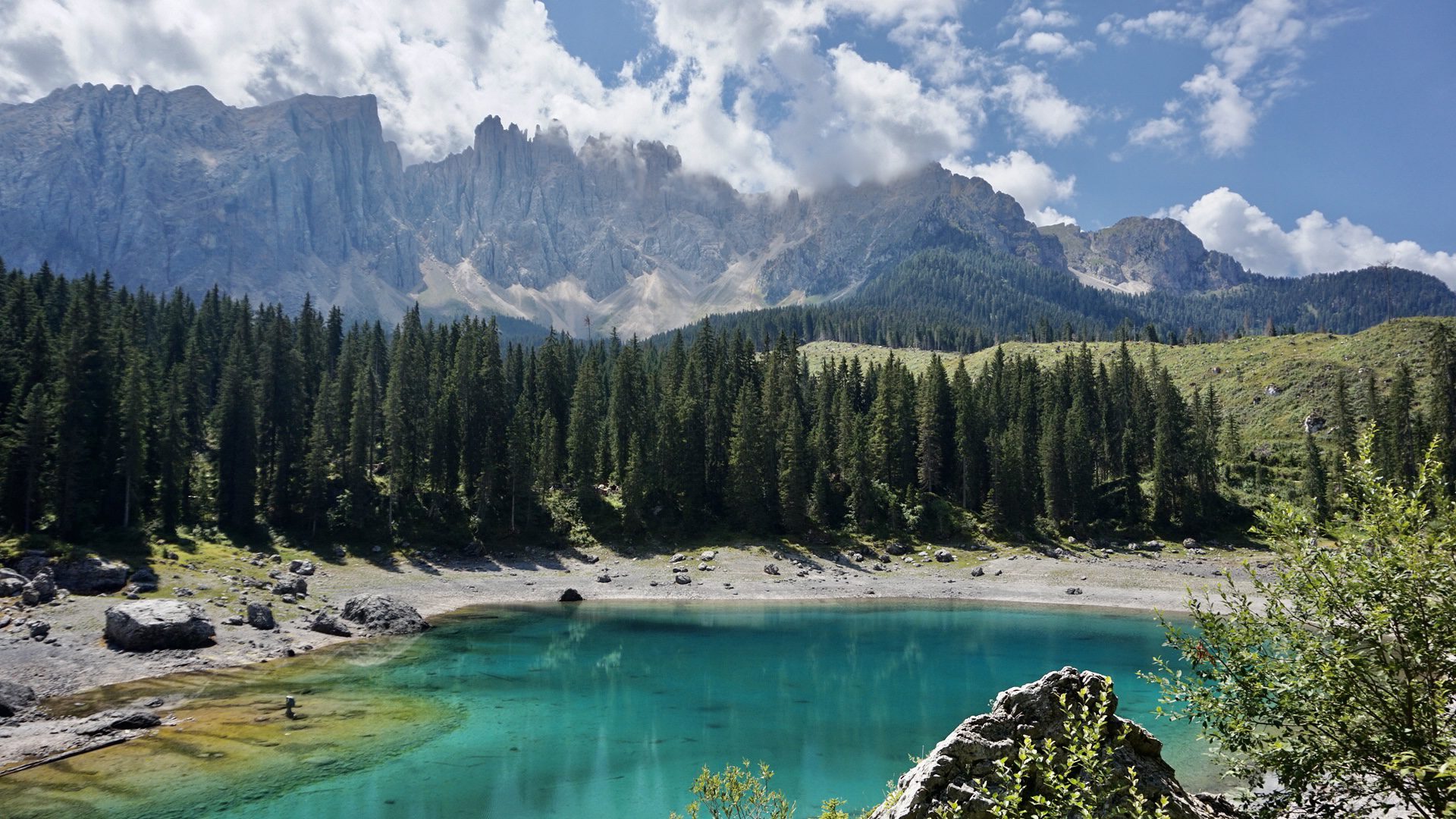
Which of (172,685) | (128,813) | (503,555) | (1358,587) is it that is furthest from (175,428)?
(1358,587)

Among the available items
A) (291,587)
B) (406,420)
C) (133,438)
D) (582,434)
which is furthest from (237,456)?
(582,434)

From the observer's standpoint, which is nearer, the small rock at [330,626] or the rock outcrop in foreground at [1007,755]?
the rock outcrop in foreground at [1007,755]

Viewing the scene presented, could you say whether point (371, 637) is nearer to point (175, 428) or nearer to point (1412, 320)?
point (175, 428)

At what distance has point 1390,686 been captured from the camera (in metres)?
8.94

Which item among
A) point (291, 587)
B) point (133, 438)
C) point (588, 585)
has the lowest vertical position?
point (588, 585)

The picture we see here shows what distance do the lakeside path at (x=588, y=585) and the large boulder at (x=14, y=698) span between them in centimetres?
461

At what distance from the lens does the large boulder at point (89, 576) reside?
4875 centimetres

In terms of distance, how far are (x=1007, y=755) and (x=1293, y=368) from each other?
458 ft

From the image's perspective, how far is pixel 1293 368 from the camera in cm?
11850

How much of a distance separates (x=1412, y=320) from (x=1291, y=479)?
156 feet

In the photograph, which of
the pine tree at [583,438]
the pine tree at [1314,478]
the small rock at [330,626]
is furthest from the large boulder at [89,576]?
the pine tree at [1314,478]

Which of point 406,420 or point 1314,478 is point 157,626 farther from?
point 1314,478

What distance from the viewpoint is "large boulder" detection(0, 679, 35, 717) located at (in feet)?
97.8

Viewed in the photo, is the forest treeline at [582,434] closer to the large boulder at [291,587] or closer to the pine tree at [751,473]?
the pine tree at [751,473]
